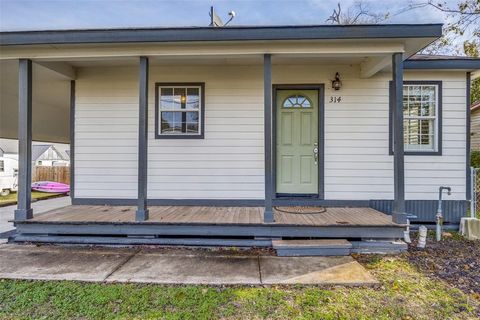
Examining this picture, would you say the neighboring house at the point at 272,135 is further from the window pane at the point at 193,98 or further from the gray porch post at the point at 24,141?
the gray porch post at the point at 24,141

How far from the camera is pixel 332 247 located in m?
3.67

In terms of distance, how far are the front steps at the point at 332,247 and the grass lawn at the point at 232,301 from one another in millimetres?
744

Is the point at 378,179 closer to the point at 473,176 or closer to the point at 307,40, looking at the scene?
the point at 473,176

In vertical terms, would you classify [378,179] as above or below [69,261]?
above

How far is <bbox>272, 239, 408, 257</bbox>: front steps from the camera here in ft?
12.0

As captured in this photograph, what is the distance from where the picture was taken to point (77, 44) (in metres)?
3.97

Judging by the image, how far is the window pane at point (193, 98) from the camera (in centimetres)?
517

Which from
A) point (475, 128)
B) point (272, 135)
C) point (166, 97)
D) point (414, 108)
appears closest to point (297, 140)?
point (272, 135)

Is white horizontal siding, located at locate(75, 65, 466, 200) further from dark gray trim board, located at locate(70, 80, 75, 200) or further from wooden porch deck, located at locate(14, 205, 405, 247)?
wooden porch deck, located at locate(14, 205, 405, 247)

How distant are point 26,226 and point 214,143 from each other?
3.06m

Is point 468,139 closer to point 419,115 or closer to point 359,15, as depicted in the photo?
point 419,115

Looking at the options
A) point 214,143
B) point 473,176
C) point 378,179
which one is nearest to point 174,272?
point 214,143

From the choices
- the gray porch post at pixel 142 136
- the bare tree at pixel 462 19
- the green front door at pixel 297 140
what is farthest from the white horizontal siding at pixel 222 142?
the bare tree at pixel 462 19

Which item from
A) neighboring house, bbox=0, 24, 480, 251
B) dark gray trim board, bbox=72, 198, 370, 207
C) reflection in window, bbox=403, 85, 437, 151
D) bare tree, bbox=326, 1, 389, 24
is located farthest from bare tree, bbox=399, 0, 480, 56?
dark gray trim board, bbox=72, 198, 370, 207
